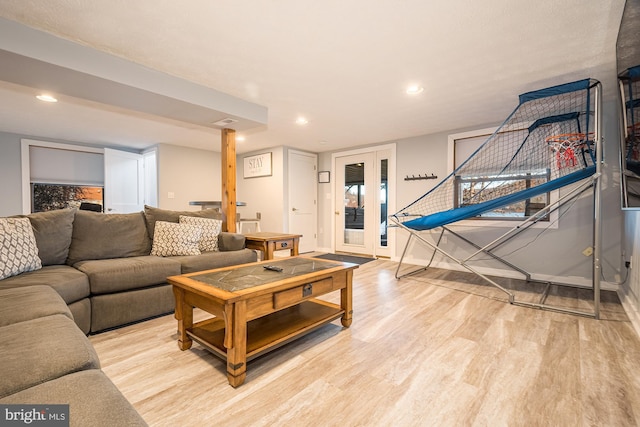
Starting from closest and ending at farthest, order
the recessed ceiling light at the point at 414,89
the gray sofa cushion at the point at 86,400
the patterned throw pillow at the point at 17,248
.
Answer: the gray sofa cushion at the point at 86,400, the patterned throw pillow at the point at 17,248, the recessed ceiling light at the point at 414,89

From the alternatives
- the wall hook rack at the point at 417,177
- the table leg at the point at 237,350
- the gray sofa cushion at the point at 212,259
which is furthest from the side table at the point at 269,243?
the wall hook rack at the point at 417,177

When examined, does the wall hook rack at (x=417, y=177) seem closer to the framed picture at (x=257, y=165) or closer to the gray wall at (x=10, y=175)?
the framed picture at (x=257, y=165)

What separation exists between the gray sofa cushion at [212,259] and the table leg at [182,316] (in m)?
0.82

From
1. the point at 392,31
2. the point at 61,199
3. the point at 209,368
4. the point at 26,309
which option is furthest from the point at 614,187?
the point at 61,199

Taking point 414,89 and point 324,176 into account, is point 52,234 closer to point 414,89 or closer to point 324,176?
point 414,89

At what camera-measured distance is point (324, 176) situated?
598 cm

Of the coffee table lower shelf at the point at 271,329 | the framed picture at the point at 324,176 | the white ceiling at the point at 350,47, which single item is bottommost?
the coffee table lower shelf at the point at 271,329

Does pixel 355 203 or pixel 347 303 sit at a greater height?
pixel 355 203

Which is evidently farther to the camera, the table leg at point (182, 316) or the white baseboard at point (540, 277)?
the white baseboard at point (540, 277)

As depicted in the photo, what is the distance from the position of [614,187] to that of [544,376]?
9.37ft

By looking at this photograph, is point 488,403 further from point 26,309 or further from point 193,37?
point 193,37

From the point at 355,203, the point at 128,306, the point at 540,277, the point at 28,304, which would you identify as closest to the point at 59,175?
the point at 128,306

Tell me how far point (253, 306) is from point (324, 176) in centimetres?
Result: 460

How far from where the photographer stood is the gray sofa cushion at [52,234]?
232cm
